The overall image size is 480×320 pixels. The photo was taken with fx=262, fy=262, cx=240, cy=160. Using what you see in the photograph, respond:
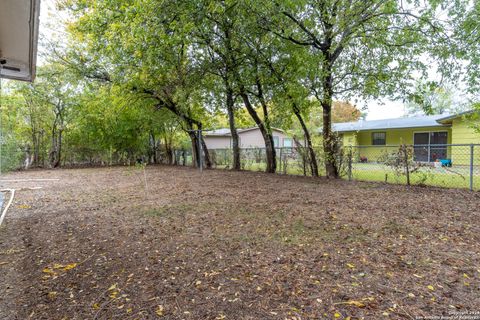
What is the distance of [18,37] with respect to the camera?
3086 millimetres

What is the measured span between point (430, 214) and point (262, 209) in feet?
8.48

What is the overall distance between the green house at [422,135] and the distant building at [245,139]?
678cm

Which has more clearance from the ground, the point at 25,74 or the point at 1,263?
the point at 25,74

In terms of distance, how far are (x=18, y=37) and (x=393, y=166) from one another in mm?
7588

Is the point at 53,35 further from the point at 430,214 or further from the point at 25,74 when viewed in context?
the point at 430,214

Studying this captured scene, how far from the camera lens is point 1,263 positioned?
2.71 meters

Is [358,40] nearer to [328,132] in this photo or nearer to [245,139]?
[328,132]

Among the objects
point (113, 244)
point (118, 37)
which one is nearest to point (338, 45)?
point (118, 37)

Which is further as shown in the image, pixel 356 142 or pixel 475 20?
pixel 356 142

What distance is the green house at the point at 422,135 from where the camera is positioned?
11.2 m

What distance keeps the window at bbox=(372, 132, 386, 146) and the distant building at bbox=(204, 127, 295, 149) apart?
7.18 m

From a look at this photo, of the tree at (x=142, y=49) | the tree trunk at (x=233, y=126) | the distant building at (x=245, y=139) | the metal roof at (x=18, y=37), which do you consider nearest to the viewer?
the metal roof at (x=18, y=37)

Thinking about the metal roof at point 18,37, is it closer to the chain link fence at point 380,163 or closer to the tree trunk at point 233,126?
the tree trunk at point 233,126

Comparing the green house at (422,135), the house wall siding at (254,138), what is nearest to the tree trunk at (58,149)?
the house wall siding at (254,138)
